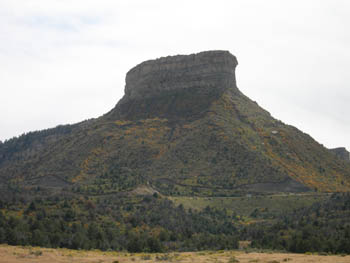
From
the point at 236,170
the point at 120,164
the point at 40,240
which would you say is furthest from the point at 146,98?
the point at 40,240

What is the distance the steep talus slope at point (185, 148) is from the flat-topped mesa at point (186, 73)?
9.3 inches

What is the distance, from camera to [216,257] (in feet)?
119

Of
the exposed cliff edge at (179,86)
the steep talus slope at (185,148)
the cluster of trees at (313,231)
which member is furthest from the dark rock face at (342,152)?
the cluster of trees at (313,231)

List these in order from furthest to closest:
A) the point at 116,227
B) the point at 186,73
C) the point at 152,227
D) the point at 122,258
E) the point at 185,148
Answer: the point at 186,73 < the point at 185,148 < the point at 152,227 < the point at 116,227 < the point at 122,258

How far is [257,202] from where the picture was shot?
78625mm

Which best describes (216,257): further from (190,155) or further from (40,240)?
(190,155)

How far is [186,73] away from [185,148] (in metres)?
27.3

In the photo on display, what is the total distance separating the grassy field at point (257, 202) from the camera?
75.1 metres

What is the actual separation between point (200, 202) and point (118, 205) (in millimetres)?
15381

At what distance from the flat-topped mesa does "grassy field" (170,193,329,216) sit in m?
42.0

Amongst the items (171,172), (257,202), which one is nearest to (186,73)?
(171,172)

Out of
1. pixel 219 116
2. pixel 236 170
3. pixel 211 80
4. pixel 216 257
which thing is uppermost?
pixel 211 80

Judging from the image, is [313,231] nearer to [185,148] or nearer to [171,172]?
[171,172]

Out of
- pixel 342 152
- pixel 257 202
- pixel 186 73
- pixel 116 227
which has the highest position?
pixel 186 73
